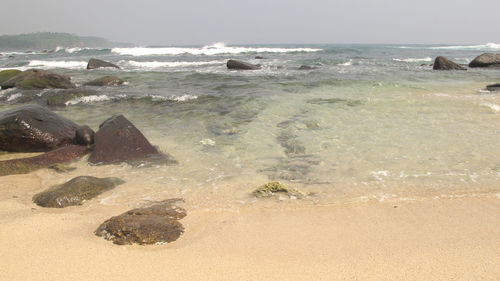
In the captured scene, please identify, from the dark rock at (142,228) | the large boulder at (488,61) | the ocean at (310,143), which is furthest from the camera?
the large boulder at (488,61)

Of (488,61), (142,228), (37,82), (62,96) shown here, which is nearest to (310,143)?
(142,228)

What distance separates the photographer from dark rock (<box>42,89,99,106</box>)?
30.6ft

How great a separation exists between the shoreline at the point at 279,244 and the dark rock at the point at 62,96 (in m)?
7.24

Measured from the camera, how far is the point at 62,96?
9.63m

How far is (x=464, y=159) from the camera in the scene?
4.12 metres

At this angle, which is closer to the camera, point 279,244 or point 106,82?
point 279,244

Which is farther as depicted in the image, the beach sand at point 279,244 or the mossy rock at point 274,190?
the mossy rock at point 274,190

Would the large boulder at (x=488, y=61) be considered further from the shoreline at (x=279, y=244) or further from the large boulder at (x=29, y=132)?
the large boulder at (x=29, y=132)

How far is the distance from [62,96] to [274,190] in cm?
893

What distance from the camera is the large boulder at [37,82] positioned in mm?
11398

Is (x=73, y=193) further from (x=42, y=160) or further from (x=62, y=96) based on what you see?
(x=62, y=96)

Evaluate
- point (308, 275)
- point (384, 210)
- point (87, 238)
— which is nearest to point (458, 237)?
point (384, 210)

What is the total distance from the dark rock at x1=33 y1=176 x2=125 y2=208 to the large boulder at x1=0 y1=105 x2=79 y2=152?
6.42 ft

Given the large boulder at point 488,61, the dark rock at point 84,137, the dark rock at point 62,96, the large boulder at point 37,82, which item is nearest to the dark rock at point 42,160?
the dark rock at point 84,137
